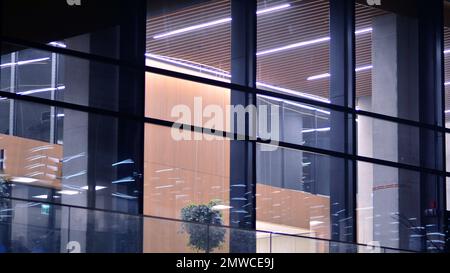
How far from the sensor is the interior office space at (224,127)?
51.3ft

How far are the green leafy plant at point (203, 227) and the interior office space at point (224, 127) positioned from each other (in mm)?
24

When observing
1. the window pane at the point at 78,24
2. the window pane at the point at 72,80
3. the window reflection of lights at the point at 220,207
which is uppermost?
the window pane at the point at 78,24

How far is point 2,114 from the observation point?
15.3m

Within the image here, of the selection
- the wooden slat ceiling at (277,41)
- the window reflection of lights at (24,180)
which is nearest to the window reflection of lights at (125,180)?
the window reflection of lights at (24,180)

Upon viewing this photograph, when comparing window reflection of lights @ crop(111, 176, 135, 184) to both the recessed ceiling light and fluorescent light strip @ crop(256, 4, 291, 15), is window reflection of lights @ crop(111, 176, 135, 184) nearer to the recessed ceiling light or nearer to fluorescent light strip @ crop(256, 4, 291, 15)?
the recessed ceiling light

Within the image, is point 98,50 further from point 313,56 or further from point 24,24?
point 313,56

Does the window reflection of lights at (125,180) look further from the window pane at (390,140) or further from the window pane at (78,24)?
the window pane at (390,140)

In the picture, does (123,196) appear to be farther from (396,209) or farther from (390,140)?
(390,140)

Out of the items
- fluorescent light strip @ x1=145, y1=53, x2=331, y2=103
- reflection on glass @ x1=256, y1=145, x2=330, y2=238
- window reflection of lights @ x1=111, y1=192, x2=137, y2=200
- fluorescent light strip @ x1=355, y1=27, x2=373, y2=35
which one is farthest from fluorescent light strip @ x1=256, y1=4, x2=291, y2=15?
window reflection of lights @ x1=111, y1=192, x2=137, y2=200

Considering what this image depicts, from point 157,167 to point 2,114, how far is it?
2790 millimetres

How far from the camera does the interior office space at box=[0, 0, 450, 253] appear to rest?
15641 millimetres

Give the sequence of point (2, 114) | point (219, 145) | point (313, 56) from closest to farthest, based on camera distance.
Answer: point (2, 114)
point (219, 145)
point (313, 56)

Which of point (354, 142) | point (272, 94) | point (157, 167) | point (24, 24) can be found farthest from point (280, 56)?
point (24, 24)

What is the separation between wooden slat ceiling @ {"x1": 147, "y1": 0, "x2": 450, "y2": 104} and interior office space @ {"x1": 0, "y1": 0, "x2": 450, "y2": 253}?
0.10 ft
